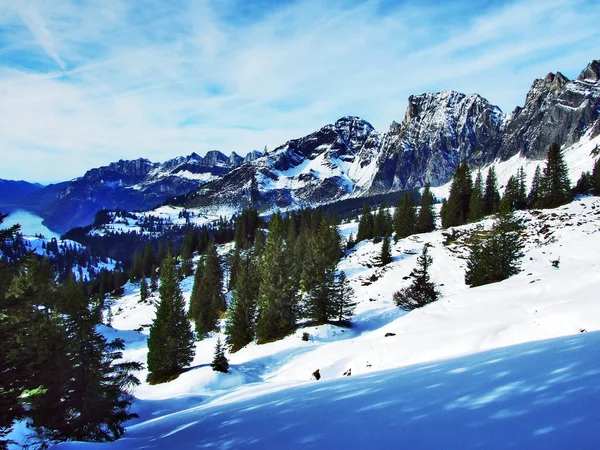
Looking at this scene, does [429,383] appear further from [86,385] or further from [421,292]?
[421,292]

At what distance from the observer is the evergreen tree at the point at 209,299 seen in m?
50.0

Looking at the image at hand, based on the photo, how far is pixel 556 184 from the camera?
5947 centimetres

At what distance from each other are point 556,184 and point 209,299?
197 ft

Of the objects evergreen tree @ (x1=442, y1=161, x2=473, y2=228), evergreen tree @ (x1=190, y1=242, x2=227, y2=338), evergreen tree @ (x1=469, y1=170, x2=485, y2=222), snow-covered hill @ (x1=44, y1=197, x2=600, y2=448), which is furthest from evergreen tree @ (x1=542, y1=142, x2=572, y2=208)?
evergreen tree @ (x1=190, y1=242, x2=227, y2=338)

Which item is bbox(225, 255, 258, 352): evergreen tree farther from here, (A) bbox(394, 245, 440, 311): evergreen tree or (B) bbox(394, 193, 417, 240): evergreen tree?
(B) bbox(394, 193, 417, 240): evergreen tree

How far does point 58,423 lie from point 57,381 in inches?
51.1

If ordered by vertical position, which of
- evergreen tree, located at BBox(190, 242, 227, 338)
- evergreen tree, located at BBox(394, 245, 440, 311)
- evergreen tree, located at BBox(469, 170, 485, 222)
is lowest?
evergreen tree, located at BBox(394, 245, 440, 311)

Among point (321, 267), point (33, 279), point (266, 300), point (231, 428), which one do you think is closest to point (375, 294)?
point (321, 267)

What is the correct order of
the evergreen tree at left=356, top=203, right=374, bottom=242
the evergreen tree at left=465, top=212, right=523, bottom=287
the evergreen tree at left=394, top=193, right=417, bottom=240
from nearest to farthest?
the evergreen tree at left=465, top=212, right=523, bottom=287 → the evergreen tree at left=394, top=193, right=417, bottom=240 → the evergreen tree at left=356, top=203, right=374, bottom=242

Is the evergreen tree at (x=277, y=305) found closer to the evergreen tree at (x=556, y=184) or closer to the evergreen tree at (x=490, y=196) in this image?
the evergreen tree at (x=556, y=184)

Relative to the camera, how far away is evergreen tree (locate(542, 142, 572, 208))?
58.8 metres

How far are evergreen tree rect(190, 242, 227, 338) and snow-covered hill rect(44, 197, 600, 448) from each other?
12.5 metres

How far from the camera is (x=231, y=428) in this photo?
817cm

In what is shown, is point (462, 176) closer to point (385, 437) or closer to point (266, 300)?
point (266, 300)
